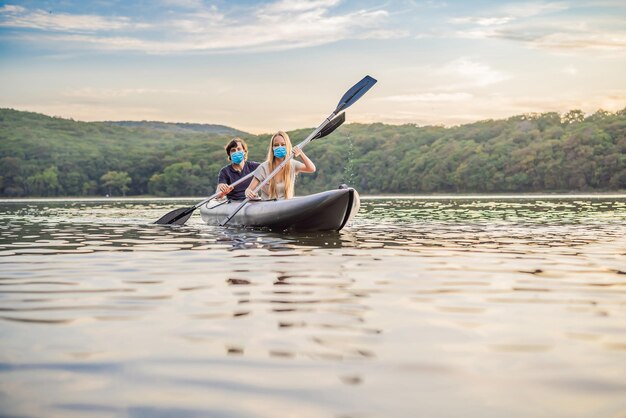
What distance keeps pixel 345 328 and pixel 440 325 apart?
23.0 inches

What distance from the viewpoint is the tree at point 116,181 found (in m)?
120

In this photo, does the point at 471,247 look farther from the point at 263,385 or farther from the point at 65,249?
the point at 263,385

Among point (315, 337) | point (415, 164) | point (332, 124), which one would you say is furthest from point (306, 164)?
point (415, 164)

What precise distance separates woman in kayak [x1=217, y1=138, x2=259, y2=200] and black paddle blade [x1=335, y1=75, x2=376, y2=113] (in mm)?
2072

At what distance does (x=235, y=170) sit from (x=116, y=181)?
350 feet

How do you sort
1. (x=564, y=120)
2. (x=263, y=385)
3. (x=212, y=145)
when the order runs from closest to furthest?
(x=263, y=385)
(x=564, y=120)
(x=212, y=145)

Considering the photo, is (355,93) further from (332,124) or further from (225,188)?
(225,188)

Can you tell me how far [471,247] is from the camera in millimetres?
11211

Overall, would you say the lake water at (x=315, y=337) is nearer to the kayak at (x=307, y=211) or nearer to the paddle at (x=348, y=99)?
the kayak at (x=307, y=211)

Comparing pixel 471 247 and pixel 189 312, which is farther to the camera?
pixel 471 247

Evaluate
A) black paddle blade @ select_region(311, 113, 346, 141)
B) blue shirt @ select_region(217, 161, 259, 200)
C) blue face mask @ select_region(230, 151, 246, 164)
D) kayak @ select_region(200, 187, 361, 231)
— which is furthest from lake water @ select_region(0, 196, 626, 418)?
blue shirt @ select_region(217, 161, 259, 200)

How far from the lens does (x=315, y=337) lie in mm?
4578

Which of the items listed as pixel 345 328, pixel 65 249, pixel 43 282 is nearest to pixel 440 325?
pixel 345 328

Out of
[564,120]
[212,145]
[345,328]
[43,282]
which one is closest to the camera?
[345,328]
